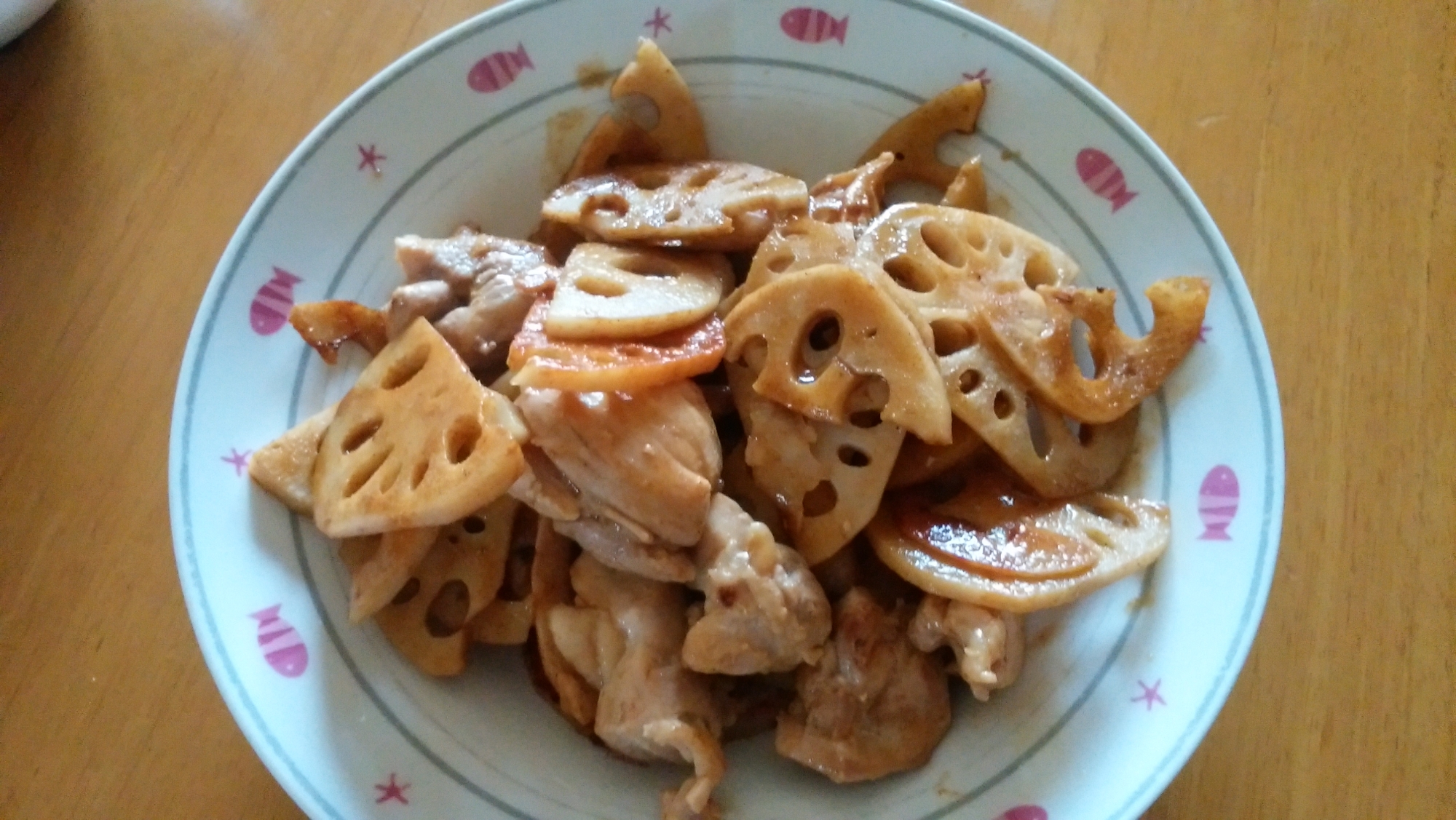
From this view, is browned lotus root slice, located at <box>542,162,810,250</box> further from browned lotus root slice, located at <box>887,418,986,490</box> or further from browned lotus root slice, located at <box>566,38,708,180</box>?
browned lotus root slice, located at <box>887,418,986,490</box>

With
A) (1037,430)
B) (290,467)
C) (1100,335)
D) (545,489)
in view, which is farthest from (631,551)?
(1100,335)

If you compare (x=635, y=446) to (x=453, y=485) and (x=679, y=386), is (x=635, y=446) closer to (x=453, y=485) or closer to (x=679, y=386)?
(x=679, y=386)

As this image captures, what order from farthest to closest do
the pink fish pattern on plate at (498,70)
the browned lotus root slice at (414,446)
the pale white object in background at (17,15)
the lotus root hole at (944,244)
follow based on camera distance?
the pale white object in background at (17,15) < the pink fish pattern on plate at (498,70) < the lotus root hole at (944,244) < the browned lotus root slice at (414,446)

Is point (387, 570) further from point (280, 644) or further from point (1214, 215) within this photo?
point (1214, 215)

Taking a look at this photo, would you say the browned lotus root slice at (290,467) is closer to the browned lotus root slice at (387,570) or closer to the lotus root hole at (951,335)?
the browned lotus root slice at (387,570)

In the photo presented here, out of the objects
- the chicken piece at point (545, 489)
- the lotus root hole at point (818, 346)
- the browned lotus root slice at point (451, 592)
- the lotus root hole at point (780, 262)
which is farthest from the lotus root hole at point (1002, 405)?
the browned lotus root slice at point (451, 592)

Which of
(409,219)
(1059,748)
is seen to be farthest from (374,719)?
(1059,748)
